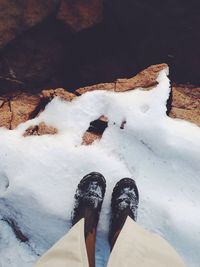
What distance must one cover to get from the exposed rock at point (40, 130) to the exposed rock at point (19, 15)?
861 mm

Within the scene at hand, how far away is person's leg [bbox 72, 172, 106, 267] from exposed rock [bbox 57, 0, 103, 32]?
1.41m

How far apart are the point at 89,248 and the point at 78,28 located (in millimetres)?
1934

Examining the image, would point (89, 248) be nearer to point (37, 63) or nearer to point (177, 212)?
point (177, 212)

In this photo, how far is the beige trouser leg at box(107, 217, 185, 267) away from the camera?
70.2 inches

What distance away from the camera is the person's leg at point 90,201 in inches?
93.1

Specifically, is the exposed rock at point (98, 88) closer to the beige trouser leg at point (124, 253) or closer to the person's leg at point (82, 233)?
the person's leg at point (82, 233)

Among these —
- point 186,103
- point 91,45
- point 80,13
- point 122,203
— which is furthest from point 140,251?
point 80,13

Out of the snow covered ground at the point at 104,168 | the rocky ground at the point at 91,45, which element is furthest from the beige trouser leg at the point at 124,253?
the rocky ground at the point at 91,45

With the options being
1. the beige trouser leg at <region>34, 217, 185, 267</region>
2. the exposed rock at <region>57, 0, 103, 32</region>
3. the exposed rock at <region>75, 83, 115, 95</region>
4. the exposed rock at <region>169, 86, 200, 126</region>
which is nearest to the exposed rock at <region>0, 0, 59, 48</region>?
the exposed rock at <region>57, 0, 103, 32</region>

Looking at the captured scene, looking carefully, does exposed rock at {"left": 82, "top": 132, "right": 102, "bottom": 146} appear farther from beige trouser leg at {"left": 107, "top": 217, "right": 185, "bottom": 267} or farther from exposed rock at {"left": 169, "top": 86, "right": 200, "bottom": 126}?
beige trouser leg at {"left": 107, "top": 217, "right": 185, "bottom": 267}

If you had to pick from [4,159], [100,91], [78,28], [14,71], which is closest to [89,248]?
[4,159]

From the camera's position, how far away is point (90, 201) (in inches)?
97.9

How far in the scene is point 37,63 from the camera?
3.26 m

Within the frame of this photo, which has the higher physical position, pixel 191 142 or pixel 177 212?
pixel 191 142
